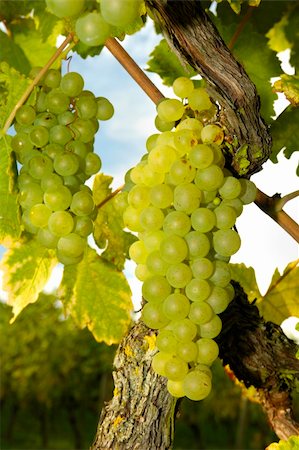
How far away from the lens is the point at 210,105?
858 mm

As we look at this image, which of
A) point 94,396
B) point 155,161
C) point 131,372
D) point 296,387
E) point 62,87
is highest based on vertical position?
point 94,396

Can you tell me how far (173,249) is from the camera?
77cm

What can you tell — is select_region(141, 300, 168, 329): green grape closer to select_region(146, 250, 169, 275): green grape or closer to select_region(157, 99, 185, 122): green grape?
select_region(146, 250, 169, 275): green grape

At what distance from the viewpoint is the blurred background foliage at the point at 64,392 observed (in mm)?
9125

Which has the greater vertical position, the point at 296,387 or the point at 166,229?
the point at 166,229

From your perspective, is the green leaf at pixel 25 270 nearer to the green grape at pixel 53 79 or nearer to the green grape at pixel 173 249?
the green grape at pixel 53 79

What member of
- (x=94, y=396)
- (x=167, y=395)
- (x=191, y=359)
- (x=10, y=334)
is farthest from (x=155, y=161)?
(x=94, y=396)

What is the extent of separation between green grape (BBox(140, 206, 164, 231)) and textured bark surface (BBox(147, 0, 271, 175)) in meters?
0.14

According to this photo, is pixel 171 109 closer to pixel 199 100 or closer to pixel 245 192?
pixel 199 100

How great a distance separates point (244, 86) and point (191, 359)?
32 centimetres

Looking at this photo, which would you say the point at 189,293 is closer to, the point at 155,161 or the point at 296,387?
the point at 155,161

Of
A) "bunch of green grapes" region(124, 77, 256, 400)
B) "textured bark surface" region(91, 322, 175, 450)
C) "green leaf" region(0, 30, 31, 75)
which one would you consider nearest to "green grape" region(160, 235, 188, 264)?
"bunch of green grapes" region(124, 77, 256, 400)

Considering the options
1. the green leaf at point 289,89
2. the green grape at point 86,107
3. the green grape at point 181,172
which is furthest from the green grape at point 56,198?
the green leaf at point 289,89

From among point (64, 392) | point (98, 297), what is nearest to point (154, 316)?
point (98, 297)
